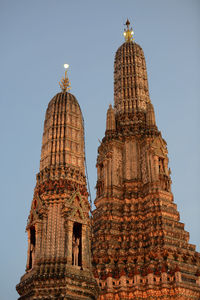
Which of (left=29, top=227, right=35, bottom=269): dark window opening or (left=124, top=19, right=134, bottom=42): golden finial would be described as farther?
(left=124, top=19, right=134, bottom=42): golden finial

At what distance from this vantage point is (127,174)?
48406 millimetres

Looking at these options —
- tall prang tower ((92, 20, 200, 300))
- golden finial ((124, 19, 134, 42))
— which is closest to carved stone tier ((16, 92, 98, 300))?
tall prang tower ((92, 20, 200, 300))

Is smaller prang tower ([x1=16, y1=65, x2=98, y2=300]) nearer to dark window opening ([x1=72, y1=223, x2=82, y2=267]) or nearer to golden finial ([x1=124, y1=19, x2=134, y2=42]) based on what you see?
dark window opening ([x1=72, y1=223, x2=82, y2=267])

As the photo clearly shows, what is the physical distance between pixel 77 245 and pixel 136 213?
2396cm

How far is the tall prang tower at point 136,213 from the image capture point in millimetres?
36812

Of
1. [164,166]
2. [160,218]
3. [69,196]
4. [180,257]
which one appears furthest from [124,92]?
[69,196]

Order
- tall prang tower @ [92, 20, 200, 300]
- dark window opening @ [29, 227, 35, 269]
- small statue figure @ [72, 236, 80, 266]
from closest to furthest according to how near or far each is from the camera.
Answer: small statue figure @ [72, 236, 80, 266] → dark window opening @ [29, 227, 35, 269] → tall prang tower @ [92, 20, 200, 300]

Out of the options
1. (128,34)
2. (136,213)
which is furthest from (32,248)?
(128,34)

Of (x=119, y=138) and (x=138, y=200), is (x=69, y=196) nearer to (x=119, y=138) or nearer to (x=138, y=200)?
(x=138, y=200)

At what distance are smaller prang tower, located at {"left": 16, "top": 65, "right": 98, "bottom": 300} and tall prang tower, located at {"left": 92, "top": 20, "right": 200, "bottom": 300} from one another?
16.5 metres

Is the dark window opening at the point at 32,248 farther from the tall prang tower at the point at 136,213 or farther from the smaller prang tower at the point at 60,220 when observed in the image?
the tall prang tower at the point at 136,213

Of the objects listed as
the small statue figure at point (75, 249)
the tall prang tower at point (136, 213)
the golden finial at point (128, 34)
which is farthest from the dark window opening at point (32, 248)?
the golden finial at point (128, 34)

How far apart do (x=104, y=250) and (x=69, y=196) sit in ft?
65.1

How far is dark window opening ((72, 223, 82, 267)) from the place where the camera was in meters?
21.0
